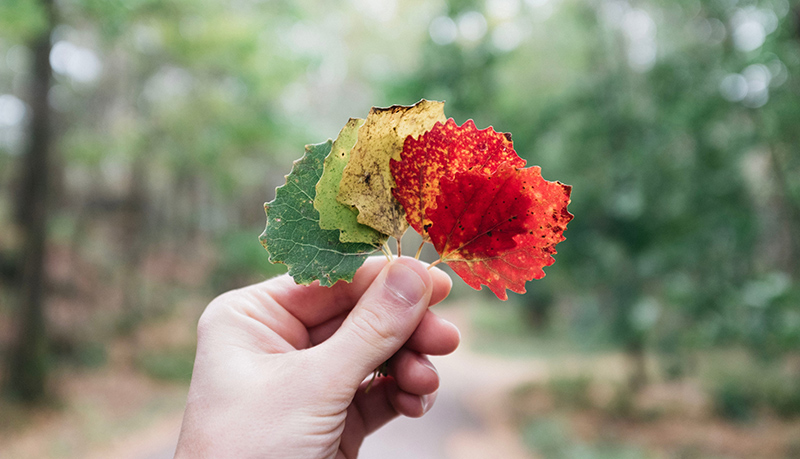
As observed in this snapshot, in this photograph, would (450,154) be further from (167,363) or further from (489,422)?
(167,363)

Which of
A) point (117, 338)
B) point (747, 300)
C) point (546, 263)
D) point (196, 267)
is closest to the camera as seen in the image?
point (546, 263)

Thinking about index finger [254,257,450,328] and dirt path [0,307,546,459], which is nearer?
index finger [254,257,450,328]

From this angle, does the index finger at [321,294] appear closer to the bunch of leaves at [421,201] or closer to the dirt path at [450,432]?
the bunch of leaves at [421,201]

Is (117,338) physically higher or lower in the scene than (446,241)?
lower

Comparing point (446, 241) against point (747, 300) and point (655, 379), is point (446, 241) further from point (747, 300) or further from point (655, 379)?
point (655, 379)

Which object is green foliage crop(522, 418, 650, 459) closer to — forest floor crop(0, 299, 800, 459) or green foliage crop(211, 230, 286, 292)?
forest floor crop(0, 299, 800, 459)

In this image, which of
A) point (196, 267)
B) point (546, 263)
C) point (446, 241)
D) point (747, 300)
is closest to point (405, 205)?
point (446, 241)

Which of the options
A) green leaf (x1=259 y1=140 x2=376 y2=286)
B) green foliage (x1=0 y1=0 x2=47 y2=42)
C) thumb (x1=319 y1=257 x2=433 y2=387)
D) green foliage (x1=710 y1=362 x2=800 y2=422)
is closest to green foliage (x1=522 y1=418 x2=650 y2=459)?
green foliage (x1=710 y1=362 x2=800 y2=422)
